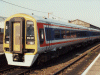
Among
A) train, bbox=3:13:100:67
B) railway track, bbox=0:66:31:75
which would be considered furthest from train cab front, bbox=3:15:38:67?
railway track, bbox=0:66:31:75

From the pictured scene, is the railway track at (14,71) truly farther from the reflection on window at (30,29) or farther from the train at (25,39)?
the reflection on window at (30,29)

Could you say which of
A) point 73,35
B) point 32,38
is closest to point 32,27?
point 32,38

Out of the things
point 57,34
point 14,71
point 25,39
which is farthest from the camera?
point 57,34

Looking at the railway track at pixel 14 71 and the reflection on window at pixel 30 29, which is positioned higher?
the reflection on window at pixel 30 29

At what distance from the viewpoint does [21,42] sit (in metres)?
7.06

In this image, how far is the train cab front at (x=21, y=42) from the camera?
711 centimetres

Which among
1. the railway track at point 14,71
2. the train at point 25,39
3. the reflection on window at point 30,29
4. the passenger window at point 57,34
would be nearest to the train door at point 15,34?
the train at point 25,39

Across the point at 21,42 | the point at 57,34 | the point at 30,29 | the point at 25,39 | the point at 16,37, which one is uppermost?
the point at 30,29

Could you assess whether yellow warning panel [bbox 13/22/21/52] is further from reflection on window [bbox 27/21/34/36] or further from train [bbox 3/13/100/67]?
reflection on window [bbox 27/21/34/36]

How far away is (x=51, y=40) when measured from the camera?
8.79 metres

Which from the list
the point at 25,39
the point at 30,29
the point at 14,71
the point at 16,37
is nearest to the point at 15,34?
the point at 16,37

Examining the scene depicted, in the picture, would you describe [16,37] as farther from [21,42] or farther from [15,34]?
[21,42]

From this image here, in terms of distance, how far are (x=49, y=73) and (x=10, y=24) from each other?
360cm

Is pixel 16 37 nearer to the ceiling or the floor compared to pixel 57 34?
nearer to the floor
